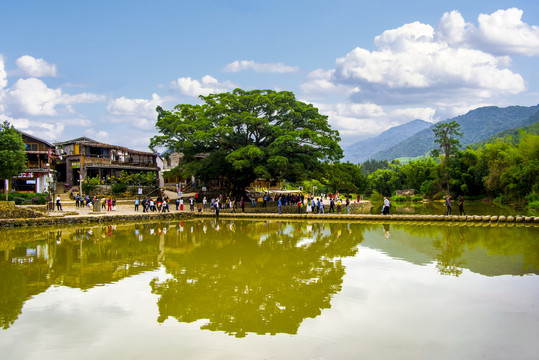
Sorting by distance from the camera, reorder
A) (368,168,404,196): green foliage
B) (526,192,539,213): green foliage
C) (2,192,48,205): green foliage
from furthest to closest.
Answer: (368,168,404,196): green foliage → (526,192,539,213): green foliage → (2,192,48,205): green foliage

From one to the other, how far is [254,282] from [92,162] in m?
34.7

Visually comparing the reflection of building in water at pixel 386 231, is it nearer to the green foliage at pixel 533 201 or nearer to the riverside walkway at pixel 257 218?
the riverside walkway at pixel 257 218

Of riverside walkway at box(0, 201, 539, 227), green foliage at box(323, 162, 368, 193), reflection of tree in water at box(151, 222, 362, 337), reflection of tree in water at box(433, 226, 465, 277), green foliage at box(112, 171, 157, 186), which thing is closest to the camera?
reflection of tree in water at box(151, 222, 362, 337)

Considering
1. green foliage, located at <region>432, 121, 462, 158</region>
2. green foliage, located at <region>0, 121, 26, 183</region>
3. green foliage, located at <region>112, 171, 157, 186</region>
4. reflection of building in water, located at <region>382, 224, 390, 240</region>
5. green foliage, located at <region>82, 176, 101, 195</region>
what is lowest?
reflection of building in water, located at <region>382, 224, 390, 240</region>

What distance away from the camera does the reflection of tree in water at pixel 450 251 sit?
11.8m

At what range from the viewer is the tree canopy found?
99.5 ft

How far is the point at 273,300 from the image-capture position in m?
9.20

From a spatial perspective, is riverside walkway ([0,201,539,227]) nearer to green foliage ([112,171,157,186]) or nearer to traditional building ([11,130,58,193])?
green foliage ([112,171,157,186])

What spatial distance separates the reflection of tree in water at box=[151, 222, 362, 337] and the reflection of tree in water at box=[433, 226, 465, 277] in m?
3.03

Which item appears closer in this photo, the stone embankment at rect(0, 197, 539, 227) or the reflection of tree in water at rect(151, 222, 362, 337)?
the reflection of tree in water at rect(151, 222, 362, 337)

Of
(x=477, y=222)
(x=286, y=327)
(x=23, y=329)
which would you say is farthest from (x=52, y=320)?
(x=477, y=222)

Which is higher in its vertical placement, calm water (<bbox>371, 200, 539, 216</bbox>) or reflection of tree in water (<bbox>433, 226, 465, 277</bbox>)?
calm water (<bbox>371, 200, 539, 216</bbox>)

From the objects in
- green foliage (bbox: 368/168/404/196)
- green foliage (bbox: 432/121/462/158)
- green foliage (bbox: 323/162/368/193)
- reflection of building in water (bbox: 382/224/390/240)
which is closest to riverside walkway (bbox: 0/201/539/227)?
reflection of building in water (bbox: 382/224/390/240)

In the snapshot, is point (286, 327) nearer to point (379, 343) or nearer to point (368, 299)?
point (379, 343)
